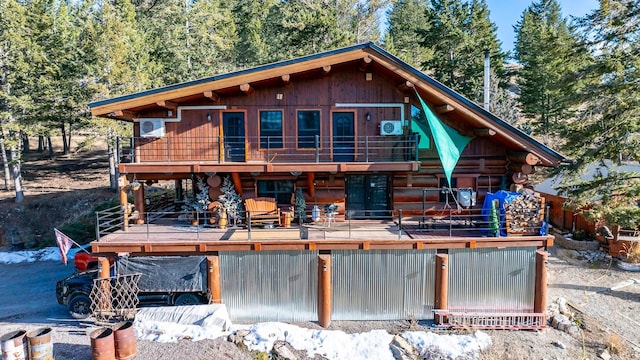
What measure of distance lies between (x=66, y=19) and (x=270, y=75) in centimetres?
2561

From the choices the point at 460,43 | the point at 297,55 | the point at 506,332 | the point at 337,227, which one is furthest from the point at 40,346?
the point at 460,43

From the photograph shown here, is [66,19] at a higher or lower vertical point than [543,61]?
higher

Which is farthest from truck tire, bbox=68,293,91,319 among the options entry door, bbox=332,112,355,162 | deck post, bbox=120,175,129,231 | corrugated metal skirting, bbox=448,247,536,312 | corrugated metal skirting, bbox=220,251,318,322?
corrugated metal skirting, bbox=448,247,536,312

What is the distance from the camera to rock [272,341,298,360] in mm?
10172

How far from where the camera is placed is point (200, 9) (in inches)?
1193

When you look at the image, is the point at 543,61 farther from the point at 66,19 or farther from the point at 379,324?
the point at 66,19

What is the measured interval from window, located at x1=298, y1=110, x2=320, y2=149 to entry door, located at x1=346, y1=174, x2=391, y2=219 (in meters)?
2.03

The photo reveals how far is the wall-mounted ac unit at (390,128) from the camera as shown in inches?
540

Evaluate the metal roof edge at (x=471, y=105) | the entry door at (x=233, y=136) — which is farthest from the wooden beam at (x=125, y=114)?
the metal roof edge at (x=471, y=105)

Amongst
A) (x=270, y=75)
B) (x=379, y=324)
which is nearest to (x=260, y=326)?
(x=379, y=324)

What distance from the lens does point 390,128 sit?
45.1 feet

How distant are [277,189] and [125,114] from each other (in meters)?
5.85

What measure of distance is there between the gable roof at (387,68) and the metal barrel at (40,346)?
6851 mm

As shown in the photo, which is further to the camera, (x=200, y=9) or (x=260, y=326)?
(x=200, y=9)
